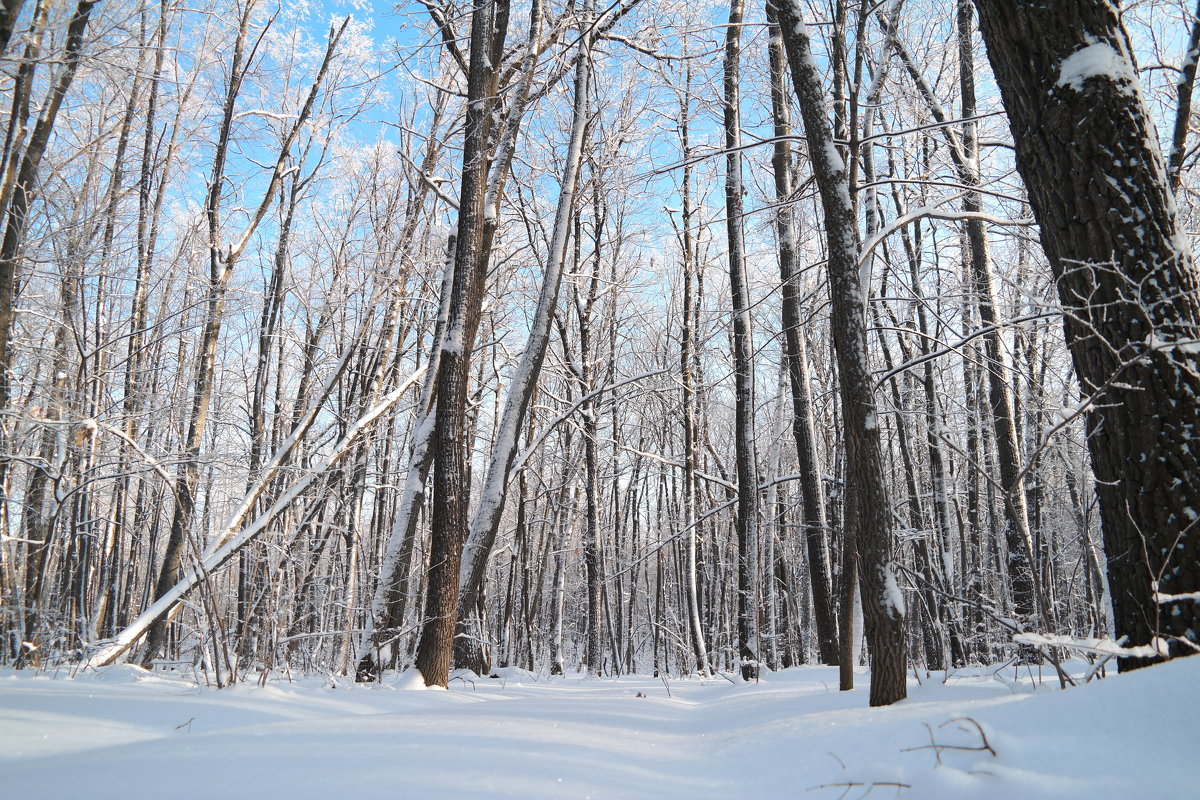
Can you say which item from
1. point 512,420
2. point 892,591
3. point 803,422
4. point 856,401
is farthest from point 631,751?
point 803,422

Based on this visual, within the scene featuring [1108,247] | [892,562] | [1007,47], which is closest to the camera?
[1108,247]

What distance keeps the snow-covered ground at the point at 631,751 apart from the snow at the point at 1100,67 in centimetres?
212

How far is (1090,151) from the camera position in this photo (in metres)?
2.43

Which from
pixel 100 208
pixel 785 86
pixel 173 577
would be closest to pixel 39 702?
pixel 173 577

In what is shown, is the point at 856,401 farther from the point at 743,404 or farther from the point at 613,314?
the point at 613,314

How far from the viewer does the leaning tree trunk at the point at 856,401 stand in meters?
3.16

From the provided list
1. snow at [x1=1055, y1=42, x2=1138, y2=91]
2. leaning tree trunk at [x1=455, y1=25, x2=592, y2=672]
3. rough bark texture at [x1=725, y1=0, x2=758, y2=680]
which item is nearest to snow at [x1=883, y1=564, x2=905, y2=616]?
snow at [x1=1055, y1=42, x2=1138, y2=91]

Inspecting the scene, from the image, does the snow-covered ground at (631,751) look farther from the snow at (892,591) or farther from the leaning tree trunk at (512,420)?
the leaning tree trunk at (512,420)

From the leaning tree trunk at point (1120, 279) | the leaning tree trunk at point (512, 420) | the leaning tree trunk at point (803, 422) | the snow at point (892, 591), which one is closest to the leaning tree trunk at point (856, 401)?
the snow at point (892, 591)

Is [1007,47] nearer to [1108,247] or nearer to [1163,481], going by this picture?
[1108,247]

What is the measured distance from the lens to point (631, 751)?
93.8 inches

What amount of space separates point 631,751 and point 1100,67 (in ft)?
10.3

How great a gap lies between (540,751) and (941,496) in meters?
10.9

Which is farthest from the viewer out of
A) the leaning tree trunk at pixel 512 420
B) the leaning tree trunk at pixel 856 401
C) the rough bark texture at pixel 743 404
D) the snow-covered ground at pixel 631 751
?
the rough bark texture at pixel 743 404
